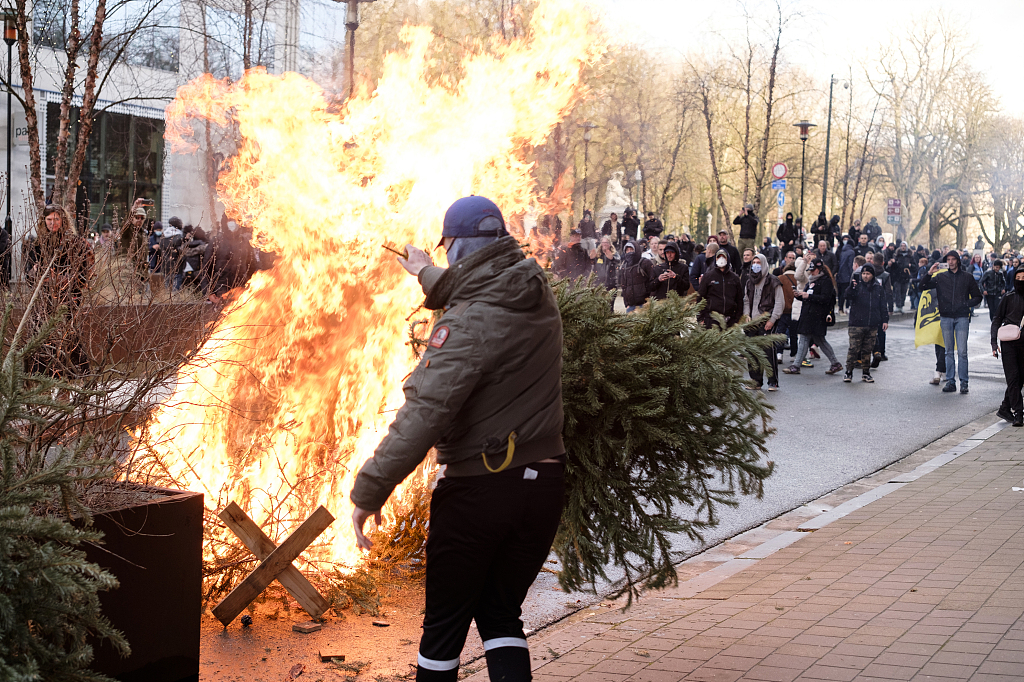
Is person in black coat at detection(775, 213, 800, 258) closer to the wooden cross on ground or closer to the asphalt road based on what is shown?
the asphalt road

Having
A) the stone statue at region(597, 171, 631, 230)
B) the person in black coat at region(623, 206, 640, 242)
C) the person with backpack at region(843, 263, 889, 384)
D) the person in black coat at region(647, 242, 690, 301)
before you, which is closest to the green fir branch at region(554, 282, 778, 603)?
the person in black coat at region(647, 242, 690, 301)

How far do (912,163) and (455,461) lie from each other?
60541mm

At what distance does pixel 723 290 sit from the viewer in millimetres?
14625

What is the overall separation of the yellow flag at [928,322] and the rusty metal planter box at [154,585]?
46.4ft

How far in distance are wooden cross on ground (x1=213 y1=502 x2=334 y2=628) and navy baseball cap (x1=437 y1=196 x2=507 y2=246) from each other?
1.82 meters

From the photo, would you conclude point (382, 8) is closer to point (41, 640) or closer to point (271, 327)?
point (271, 327)

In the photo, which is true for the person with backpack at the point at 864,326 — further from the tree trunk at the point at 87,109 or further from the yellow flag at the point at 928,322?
the tree trunk at the point at 87,109

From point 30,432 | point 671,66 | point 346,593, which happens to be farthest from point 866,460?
point 671,66

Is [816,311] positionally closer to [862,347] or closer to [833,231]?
[862,347]

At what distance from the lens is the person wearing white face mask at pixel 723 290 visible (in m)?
14.6

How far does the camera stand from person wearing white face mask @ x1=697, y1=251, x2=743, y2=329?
14.6 m

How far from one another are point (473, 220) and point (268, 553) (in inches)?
86.0

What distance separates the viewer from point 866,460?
34.1 ft

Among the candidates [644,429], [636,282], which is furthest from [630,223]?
[644,429]
